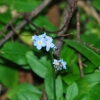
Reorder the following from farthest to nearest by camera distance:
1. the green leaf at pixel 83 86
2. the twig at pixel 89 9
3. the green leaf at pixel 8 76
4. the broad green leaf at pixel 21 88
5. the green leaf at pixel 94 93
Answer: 1. the twig at pixel 89 9
2. the green leaf at pixel 8 76
3. the broad green leaf at pixel 21 88
4. the green leaf at pixel 83 86
5. the green leaf at pixel 94 93

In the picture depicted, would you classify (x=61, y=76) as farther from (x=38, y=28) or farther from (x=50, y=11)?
(x=50, y=11)

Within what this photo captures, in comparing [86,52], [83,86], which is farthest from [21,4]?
[83,86]

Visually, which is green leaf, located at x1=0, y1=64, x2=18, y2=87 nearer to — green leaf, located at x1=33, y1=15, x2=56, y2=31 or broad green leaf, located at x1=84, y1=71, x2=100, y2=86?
green leaf, located at x1=33, y1=15, x2=56, y2=31

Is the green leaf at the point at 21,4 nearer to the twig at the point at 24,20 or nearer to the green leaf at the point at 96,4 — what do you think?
the twig at the point at 24,20

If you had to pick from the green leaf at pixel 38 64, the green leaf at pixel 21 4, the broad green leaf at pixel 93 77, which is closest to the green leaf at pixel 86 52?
the broad green leaf at pixel 93 77

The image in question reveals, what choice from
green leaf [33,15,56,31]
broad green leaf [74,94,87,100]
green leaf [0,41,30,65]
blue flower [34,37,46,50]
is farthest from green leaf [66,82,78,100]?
green leaf [33,15,56,31]

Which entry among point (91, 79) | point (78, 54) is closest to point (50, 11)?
point (78, 54)

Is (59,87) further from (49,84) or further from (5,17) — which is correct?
(5,17)
